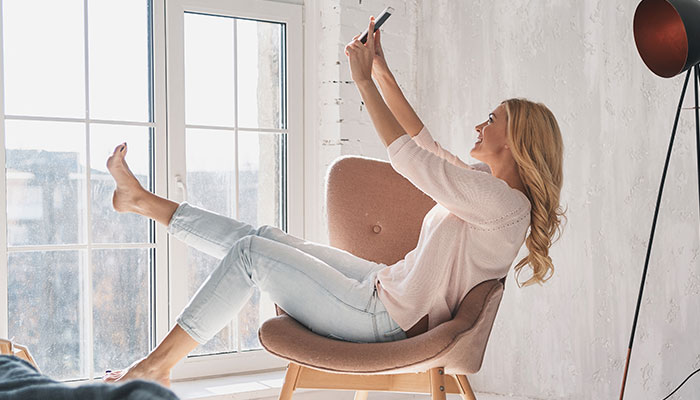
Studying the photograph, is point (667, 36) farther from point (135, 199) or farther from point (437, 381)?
point (135, 199)

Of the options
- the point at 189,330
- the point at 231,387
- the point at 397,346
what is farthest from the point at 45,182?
the point at 397,346

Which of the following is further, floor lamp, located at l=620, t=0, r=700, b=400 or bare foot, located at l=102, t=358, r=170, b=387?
floor lamp, located at l=620, t=0, r=700, b=400

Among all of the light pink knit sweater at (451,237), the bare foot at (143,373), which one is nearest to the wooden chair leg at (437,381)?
the light pink knit sweater at (451,237)

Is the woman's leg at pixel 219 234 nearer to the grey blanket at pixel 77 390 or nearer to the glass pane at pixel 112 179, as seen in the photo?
the glass pane at pixel 112 179

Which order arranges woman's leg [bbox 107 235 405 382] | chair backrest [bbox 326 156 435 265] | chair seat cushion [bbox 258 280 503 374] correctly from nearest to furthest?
chair seat cushion [bbox 258 280 503 374] < woman's leg [bbox 107 235 405 382] < chair backrest [bbox 326 156 435 265]

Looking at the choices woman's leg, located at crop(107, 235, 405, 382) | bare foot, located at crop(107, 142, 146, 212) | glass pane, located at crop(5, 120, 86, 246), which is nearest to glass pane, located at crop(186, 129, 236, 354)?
glass pane, located at crop(5, 120, 86, 246)

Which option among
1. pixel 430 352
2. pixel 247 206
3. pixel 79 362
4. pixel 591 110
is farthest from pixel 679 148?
pixel 79 362

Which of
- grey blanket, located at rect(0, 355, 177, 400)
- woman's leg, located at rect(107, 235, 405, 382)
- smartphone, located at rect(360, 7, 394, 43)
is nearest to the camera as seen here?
grey blanket, located at rect(0, 355, 177, 400)

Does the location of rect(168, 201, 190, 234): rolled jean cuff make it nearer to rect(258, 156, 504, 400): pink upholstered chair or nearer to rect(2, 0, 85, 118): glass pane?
rect(258, 156, 504, 400): pink upholstered chair

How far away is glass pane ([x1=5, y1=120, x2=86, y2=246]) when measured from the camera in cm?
253

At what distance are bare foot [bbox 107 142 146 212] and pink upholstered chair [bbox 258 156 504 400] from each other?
522 millimetres

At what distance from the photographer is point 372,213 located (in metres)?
2.23

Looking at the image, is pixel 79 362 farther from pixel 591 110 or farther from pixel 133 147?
pixel 591 110

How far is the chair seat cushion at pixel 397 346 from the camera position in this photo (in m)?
1.68
